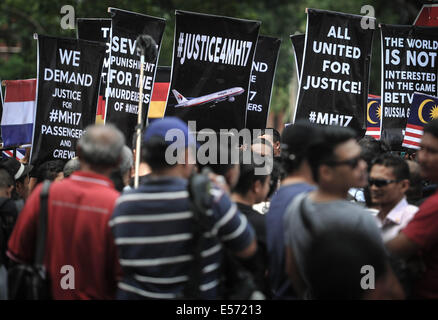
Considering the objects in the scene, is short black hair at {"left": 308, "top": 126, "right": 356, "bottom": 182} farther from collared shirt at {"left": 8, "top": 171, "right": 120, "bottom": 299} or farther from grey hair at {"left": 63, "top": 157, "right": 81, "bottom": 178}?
grey hair at {"left": 63, "top": 157, "right": 81, "bottom": 178}

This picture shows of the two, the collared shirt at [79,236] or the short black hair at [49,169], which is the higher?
the short black hair at [49,169]

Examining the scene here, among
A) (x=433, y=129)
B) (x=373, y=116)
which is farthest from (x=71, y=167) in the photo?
(x=373, y=116)

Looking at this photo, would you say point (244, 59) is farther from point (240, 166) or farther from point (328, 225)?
point (328, 225)

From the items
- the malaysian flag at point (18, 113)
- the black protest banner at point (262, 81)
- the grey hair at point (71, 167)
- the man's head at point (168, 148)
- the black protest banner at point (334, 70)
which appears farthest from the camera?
the malaysian flag at point (18, 113)

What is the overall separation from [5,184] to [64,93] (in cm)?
269

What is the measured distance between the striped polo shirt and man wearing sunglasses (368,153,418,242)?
1.63 meters

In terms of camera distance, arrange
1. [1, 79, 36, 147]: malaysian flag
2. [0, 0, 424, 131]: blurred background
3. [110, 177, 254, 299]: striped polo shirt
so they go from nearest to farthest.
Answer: [110, 177, 254, 299]: striped polo shirt < [1, 79, 36, 147]: malaysian flag < [0, 0, 424, 131]: blurred background

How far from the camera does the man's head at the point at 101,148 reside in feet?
12.8

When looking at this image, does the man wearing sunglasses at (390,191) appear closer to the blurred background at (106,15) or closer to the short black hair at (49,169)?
the short black hair at (49,169)

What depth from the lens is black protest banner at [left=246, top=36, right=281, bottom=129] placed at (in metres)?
8.90

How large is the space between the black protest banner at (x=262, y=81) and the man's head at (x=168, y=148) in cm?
509

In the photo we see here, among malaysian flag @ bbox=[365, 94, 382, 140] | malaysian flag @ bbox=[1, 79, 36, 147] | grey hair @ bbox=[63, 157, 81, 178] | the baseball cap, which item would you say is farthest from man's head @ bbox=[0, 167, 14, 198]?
malaysian flag @ bbox=[365, 94, 382, 140]

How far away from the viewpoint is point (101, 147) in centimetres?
391

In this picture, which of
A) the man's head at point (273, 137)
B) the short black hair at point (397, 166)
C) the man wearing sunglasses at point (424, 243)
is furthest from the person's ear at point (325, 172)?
the man's head at point (273, 137)
